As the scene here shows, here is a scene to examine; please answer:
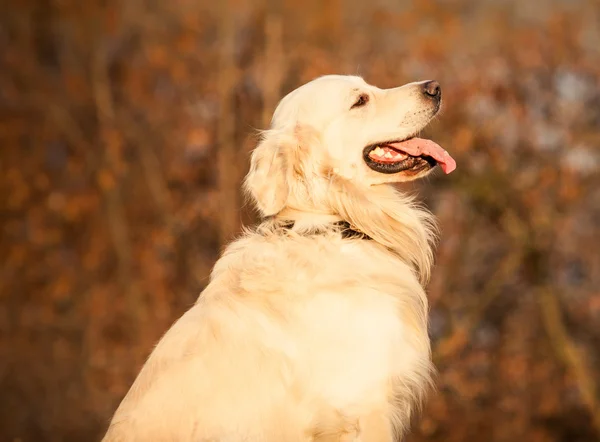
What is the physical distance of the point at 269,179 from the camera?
13.5ft

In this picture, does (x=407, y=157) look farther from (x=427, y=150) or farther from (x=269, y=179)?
(x=269, y=179)

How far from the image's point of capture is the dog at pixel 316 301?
3541 mm

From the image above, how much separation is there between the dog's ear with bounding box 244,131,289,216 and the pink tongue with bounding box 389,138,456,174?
649 mm

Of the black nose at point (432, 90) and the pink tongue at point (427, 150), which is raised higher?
the black nose at point (432, 90)

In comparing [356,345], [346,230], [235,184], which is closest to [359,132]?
[346,230]

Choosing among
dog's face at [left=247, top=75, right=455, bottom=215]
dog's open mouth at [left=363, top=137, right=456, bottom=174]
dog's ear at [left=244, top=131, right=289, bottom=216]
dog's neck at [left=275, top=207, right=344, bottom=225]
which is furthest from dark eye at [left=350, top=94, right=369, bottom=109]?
dog's neck at [left=275, top=207, right=344, bottom=225]

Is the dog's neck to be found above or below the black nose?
below

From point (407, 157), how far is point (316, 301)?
1.06m

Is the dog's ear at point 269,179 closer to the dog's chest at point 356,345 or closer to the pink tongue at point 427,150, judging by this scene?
the dog's chest at point 356,345

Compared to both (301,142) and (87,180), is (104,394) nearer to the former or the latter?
(87,180)

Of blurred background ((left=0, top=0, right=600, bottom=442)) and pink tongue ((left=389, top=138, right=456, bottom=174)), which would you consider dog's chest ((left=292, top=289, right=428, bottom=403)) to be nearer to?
pink tongue ((left=389, top=138, right=456, bottom=174))

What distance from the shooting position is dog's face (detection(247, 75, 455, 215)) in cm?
433

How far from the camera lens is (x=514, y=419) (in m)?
11.5

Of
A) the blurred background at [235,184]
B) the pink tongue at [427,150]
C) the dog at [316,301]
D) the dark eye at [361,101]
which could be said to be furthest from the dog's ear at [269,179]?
the blurred background at [235,184]
